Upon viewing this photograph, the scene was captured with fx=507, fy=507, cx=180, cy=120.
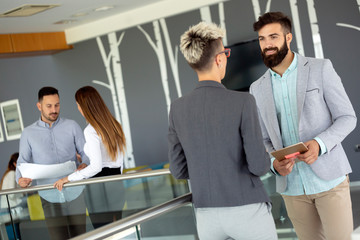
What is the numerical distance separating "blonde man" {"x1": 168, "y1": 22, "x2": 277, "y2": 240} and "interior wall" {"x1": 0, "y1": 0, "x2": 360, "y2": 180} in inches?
202

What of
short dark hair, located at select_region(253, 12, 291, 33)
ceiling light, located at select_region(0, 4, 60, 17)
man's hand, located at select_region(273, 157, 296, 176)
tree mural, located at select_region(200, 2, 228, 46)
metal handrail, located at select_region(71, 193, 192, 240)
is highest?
ceiling light, located at select_region(0, 4, 60, 17)

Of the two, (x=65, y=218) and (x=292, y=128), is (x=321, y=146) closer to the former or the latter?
(x=292, y=128)

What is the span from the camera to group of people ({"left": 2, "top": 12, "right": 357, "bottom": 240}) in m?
1.83

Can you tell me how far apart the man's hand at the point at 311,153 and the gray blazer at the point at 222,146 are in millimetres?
368

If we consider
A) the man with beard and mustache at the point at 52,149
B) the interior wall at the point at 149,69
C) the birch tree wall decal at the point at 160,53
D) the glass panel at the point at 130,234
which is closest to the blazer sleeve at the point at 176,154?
the glass panel at the point at 130,234

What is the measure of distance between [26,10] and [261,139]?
610cm

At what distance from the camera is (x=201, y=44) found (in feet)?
6.15

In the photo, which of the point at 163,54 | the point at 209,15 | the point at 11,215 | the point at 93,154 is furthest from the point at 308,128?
the point at 163,54

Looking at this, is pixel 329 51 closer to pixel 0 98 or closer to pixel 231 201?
pixel 231 201

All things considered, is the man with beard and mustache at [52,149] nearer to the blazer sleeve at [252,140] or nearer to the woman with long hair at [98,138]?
the woman with long hair at [98,138]

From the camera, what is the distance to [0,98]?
10922mm

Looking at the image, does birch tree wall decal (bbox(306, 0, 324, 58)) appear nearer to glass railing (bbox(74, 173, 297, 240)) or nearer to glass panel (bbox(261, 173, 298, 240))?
glass panel (bbox(261, 173, 298, 240))

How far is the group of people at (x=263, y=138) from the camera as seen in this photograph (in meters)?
1.83

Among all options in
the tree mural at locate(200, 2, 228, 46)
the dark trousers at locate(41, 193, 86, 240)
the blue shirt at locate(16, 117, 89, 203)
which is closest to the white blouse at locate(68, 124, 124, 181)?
the dark trousers at locate(41, 193, 86, 240)
